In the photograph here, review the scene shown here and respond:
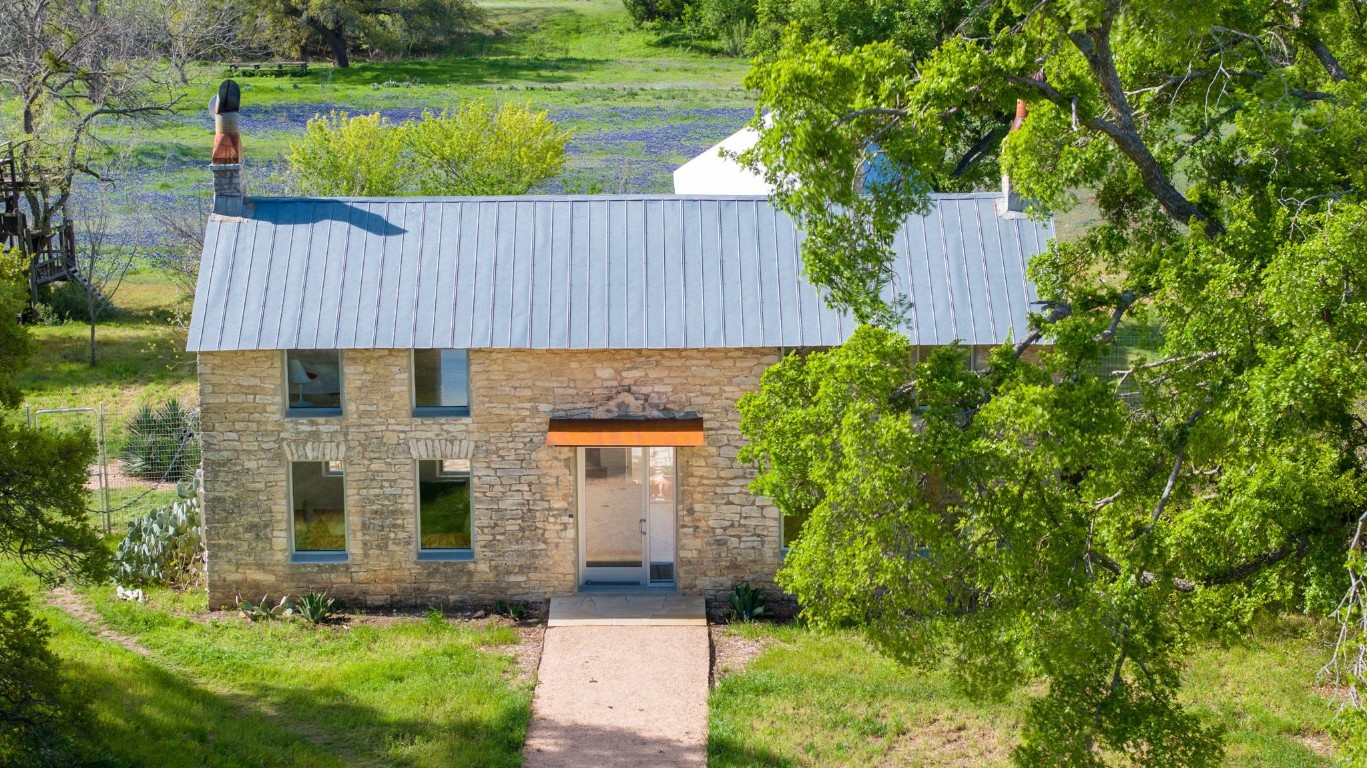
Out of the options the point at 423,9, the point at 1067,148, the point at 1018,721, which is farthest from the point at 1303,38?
the point at 423,9

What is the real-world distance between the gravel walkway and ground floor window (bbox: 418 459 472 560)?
1846 millimetres

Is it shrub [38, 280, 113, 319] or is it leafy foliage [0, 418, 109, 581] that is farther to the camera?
shrub [38, 280, 113, 319]

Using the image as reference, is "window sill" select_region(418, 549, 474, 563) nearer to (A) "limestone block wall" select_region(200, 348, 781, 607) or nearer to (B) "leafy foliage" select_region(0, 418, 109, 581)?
(A) "limestone block wall" select_region(200, 348, 781, 607)

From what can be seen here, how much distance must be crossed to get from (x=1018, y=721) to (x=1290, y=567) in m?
4.70

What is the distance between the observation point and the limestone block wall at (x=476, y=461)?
16.9 meters

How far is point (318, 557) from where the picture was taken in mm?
17281

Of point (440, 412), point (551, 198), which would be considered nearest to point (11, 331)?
point (440, 412)

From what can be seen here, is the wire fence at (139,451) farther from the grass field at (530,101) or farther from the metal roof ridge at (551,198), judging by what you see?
the grass field at (530,101)

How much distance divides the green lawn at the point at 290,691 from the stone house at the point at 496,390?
3.44ft

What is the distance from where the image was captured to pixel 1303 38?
1195 centimetres

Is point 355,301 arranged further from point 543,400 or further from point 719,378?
point 719,378

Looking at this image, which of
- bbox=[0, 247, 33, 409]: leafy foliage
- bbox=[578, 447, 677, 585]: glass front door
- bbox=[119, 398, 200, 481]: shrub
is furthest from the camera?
bbox=[119, 398, 200, 481]: shrub

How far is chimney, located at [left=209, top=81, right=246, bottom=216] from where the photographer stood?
17.4m

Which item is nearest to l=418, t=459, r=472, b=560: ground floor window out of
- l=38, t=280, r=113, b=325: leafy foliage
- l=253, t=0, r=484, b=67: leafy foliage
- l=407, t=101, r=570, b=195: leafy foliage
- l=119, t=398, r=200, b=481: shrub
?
l=119, t=398, r=200, b=481: shrub
